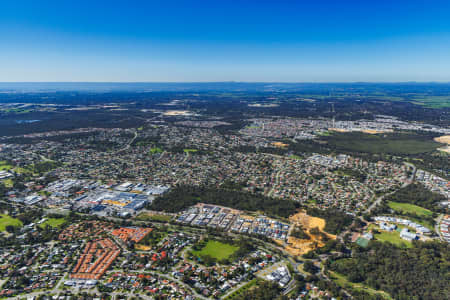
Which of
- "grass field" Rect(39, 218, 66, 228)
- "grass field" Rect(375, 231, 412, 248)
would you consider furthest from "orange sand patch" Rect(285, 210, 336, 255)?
"grass field" Rect(39, 218, 66, 228)

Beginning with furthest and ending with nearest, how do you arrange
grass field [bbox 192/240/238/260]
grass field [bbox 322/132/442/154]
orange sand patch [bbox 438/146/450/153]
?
grass field [bbox 322/132/442/154]
orange sand patch [bbox 438/146/450/153]
grass field [bbox 192/240/238/260]

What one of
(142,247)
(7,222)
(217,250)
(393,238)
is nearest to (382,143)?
(393,238)

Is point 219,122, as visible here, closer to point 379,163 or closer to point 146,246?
point 379,163

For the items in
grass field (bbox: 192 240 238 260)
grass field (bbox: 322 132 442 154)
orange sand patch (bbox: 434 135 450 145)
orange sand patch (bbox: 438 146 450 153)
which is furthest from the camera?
orange sand patch (bbox: 434 135 450 145)

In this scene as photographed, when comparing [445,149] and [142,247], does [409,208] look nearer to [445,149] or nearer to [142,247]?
[142,247]

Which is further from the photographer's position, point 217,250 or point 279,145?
point 279,145

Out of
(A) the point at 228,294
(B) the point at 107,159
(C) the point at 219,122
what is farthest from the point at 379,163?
(C) the point at 219,122

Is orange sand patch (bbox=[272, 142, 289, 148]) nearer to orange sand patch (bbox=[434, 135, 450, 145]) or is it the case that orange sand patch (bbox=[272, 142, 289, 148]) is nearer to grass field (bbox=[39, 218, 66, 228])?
orange sand patch (bbox=[434, 135, 450, 145])

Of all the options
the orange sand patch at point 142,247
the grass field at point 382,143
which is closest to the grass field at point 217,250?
the orange sand patch at point 142,247
